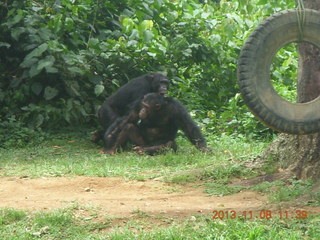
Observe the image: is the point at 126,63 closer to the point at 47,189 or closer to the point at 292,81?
the point at 292,81

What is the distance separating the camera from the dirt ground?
541cm

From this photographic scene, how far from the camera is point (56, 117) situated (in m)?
11.2

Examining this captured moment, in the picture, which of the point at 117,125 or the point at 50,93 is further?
the point at 50,93

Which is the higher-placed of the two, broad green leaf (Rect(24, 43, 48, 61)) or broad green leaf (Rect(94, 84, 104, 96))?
broad green leaf (Rect(24, 43, 48, 61))

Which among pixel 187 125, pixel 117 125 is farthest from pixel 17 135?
pixel 187 125

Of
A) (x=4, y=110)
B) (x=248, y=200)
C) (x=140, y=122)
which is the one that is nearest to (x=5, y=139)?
(x=4, y=110)

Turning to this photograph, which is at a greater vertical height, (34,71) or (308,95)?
(308,95)

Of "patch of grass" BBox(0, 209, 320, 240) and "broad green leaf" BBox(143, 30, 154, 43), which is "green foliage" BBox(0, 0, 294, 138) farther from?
"patch of grass" BBox(0, 209, 320, 240)

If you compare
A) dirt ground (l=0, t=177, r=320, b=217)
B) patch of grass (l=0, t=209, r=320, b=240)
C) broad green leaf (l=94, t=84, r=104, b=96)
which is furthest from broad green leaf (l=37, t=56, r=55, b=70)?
patch of grass (l=0, t=209, r=320, b=240)

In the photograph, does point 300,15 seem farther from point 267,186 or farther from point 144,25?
point 144,25

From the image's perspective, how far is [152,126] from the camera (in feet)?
33.7

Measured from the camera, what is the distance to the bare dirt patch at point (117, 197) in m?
5.43

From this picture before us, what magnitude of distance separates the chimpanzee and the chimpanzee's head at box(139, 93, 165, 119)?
1.49ft

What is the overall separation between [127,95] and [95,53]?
122 cm
